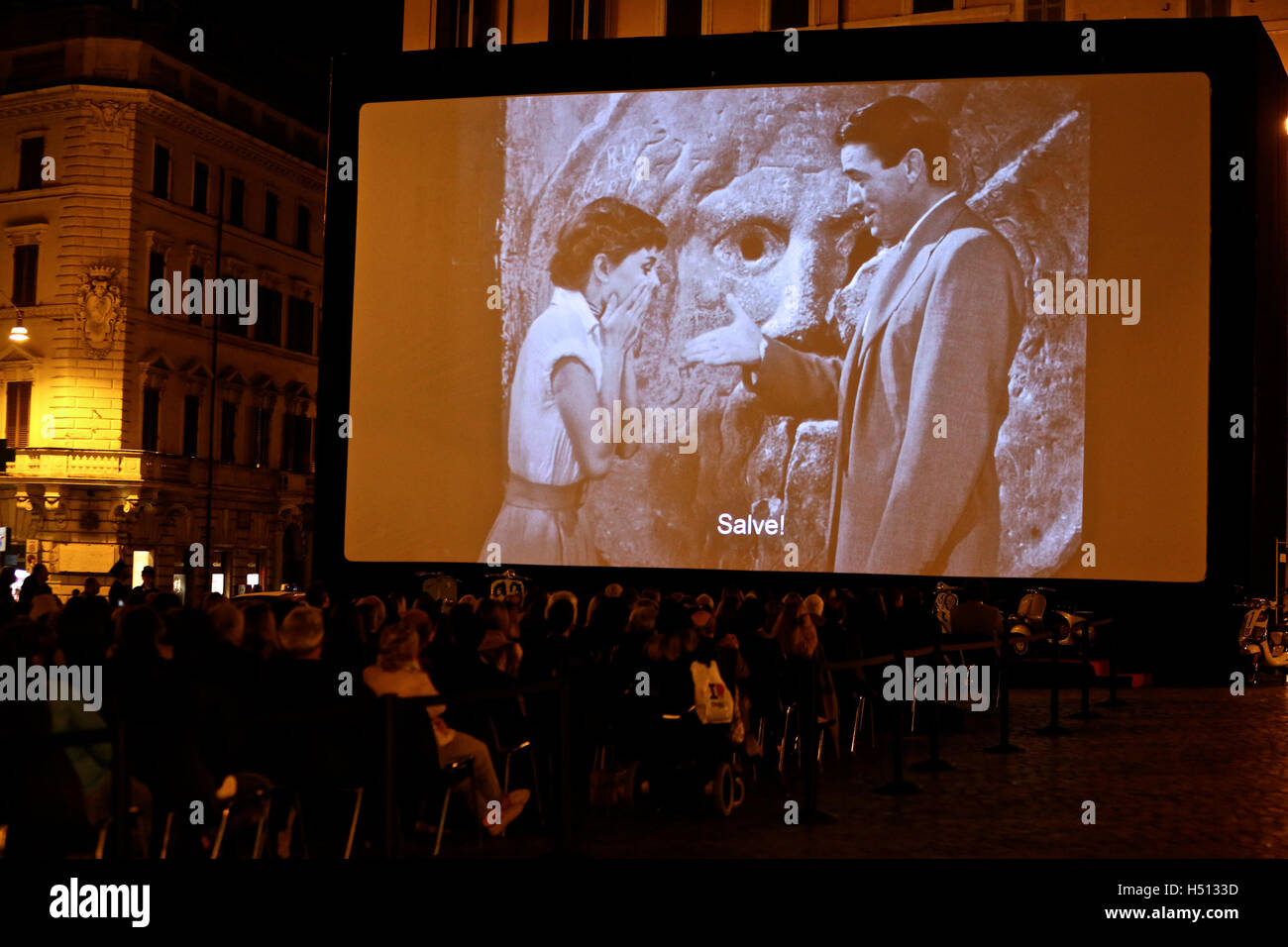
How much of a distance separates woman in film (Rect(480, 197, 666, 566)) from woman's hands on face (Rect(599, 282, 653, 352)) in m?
0.01

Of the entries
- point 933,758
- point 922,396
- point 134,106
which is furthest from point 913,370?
point 134,106

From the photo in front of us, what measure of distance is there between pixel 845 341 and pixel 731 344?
1.35 metres

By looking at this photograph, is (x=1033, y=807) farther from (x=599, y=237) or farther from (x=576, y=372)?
(x=599, y=237)

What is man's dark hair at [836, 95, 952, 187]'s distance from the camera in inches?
695

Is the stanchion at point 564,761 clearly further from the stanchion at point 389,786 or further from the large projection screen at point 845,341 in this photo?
the large projection screen at point 845,341

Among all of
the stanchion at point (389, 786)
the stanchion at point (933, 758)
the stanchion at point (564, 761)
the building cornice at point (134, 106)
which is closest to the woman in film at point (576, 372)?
the stanchion at point (933, 758)

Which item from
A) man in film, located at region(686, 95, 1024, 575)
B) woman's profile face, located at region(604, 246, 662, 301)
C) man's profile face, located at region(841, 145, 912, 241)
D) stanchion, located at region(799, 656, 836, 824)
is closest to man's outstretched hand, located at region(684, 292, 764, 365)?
man in film, located at region(686, 95, 1024, 575)

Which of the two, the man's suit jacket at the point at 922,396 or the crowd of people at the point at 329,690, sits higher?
the man's suit jacket at the point at 922,396

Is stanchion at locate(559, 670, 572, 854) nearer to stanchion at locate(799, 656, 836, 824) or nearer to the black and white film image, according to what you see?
stanchion at locate(799, 656, 836, 824)

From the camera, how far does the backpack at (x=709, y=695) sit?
9.20 metres

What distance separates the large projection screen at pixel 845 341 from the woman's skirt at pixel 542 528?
0.10 feet

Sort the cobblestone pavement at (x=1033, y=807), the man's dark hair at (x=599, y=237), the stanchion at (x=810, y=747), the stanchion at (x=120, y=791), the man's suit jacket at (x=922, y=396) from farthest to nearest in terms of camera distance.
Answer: the man's dark hair at (x=599, y=237), the man's suit jacket at (x=922, y=396), the stanchion at (x=810, y=747), the cobblestone pavement at (x=1033, y=807), the stanchion at (x=120, y=791)

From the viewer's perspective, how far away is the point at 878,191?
57.8 ft
